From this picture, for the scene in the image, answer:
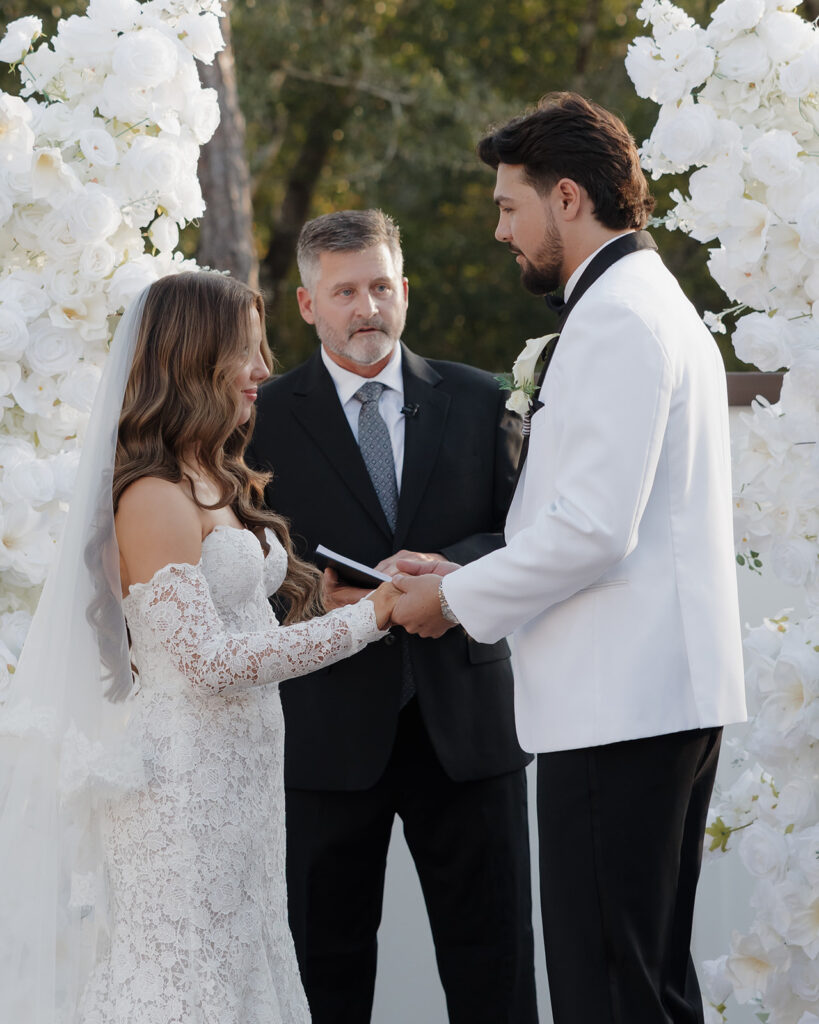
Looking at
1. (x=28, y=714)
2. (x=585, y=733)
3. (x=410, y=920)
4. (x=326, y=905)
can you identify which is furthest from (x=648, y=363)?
(x=410, y=920)

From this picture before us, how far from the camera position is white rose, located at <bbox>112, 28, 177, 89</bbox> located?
2715 mm

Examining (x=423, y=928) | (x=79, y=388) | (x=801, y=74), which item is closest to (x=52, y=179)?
(x=79, y=388)

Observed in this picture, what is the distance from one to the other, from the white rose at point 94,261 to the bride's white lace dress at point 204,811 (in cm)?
62

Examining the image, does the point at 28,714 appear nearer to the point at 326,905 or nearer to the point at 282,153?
the point at 326,905

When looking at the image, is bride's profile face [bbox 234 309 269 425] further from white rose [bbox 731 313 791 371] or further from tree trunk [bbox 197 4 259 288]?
tree trunk [bbox 197 4 259 288]

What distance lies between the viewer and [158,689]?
8.38 ft

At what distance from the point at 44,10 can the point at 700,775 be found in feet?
38.0

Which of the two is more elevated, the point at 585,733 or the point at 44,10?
the point at 44,10

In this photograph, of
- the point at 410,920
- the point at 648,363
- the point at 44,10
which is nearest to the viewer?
the point at 648,363

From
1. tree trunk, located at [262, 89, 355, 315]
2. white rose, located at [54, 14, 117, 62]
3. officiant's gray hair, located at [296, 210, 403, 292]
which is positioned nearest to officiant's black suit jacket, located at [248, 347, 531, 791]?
officiant's gray hair, located at [296, 210, 403, 292]

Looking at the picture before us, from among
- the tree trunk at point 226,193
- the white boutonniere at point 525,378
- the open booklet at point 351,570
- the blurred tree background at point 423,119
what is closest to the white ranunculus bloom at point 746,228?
the white boutonniere at point 525,378

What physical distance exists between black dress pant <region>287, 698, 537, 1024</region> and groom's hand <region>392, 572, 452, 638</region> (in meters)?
0.51

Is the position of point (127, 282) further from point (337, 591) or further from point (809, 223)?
point (809, 223)

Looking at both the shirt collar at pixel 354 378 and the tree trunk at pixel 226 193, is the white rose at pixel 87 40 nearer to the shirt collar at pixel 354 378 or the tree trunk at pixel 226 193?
the shirt collar at pixel 354 378
